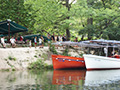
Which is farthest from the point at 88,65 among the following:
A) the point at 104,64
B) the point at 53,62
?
the point at 53,62

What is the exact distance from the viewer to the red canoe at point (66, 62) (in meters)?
31.4

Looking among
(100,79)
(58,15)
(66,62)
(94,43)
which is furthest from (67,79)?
(58,15)

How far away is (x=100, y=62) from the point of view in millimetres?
32344

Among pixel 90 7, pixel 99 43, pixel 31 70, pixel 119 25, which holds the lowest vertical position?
pixel 31 70

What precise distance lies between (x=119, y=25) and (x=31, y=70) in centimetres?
1538

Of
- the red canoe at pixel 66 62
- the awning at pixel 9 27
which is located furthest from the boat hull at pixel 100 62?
the awning at pixel 9 27

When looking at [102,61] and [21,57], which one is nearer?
[21,57]

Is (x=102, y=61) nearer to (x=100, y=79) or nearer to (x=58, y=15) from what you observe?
(x=58, y=15)

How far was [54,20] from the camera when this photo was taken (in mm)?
37062

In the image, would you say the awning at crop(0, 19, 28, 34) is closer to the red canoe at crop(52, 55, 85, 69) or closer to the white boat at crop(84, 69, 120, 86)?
the red canoe at crop(52, 55, 85, 69)

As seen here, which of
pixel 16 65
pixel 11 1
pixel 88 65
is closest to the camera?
pixel 16 65

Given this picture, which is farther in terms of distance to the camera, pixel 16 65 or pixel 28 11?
pixel 28 11

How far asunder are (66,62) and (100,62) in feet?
13.7

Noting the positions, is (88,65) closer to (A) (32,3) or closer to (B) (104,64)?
(B) (104,64)
